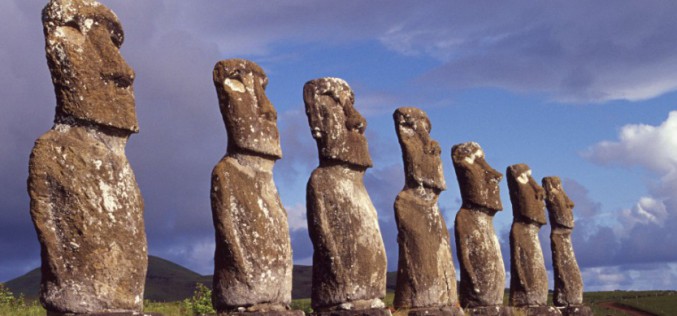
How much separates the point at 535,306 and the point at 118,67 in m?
11.1

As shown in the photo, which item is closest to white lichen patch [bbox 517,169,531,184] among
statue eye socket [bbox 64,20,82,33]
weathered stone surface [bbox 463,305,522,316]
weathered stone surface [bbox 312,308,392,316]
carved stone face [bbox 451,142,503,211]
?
carved stone face [bbox 451,142,503,211]

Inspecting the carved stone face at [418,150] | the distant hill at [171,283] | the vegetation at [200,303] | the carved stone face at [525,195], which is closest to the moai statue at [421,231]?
the carved stone face at [418,150]

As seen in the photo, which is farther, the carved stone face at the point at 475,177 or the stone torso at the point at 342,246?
the carved stone face at the point at 475,177

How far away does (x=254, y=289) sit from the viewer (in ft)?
36.3

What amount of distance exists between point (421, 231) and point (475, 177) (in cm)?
307

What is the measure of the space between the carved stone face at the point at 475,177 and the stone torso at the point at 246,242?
6559 mm

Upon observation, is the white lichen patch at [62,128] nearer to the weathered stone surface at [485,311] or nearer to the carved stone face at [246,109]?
the carved stone face at [246,109]

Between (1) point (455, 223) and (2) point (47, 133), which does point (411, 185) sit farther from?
(2) point (47, 133)

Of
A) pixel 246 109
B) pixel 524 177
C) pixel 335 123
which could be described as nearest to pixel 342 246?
pixel 335 123

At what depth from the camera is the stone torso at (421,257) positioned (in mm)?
14539

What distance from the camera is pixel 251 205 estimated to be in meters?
11.3

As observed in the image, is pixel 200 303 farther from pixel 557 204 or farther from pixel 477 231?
pixel 557 204

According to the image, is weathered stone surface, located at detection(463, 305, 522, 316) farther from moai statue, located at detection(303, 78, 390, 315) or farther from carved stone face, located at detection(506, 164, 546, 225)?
moai statue, located at detection(303, 78, 390, 315)

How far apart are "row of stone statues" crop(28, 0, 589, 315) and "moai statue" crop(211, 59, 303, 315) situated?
2 cm
